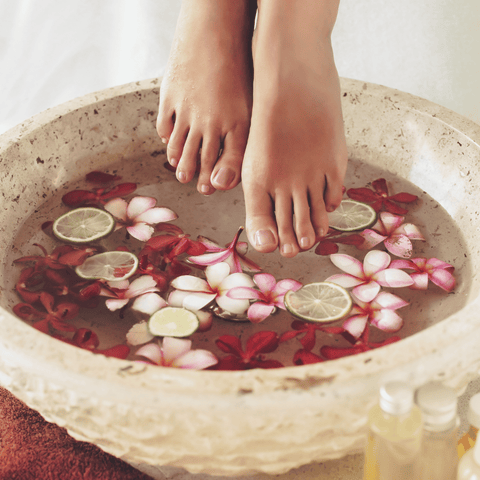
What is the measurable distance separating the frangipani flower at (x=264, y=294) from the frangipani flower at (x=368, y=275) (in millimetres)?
77

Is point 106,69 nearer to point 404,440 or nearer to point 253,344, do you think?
point 253,344

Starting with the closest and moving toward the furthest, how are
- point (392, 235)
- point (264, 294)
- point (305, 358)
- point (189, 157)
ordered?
point (305, 358), point (264, 294), point (392, 235), point (189, 157)

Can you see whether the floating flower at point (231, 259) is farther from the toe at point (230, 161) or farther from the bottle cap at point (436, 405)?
the bottle cap at point (436, 405)

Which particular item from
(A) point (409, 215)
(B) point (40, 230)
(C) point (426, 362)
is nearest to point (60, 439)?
(B) point (40, 230)

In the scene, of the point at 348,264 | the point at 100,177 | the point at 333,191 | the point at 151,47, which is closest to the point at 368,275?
the point at 348,264

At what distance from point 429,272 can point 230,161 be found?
40 centimetres

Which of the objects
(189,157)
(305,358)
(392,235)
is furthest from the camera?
(189,157)

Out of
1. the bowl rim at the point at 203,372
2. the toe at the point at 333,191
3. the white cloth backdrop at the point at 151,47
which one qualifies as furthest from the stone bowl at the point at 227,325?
the white cloth backdrop at the point at 151,47

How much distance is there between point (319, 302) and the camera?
2.97ft

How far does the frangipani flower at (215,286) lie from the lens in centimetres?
92

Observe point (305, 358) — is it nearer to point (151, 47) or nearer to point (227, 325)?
point (227, 325)

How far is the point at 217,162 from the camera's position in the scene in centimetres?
113

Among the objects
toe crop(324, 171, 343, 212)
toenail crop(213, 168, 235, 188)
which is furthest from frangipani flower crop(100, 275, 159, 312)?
toe crop(324, 171, 343, 212)

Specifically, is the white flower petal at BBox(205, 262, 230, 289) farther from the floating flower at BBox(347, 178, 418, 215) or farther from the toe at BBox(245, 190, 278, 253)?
the floating flower at BBox(347, 178, 418, 215)
